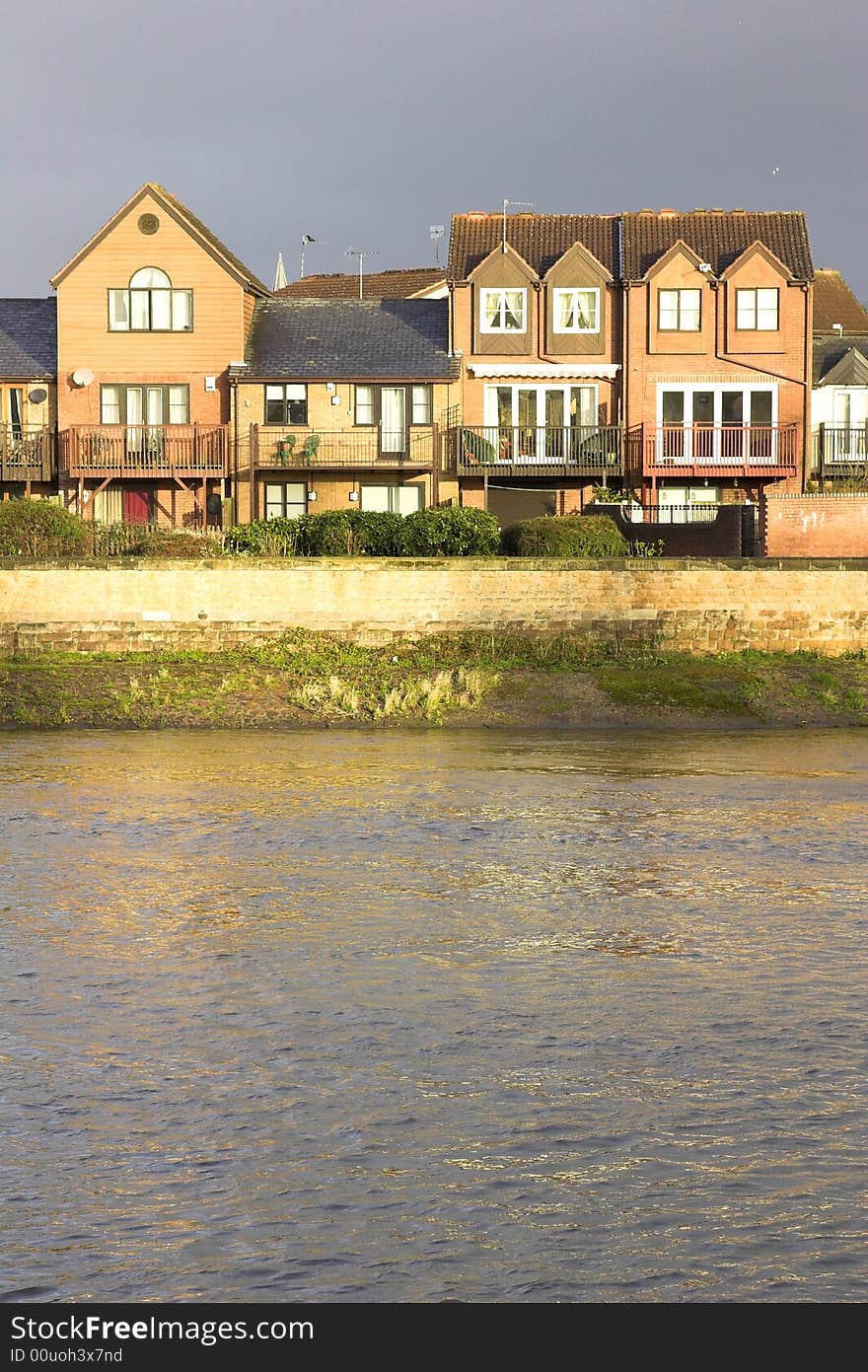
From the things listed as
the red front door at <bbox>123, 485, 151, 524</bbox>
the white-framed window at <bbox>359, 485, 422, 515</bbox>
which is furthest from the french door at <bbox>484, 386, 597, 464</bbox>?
the red front door at <bbox>123, 485, 151, 524</bbox>

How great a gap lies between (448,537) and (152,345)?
19.8 meters

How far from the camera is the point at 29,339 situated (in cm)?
5375

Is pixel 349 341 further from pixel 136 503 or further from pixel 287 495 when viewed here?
pixel 136 503

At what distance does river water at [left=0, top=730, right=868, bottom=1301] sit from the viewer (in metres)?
7.28

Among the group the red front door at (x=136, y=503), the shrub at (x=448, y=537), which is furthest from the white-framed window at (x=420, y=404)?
the shrub at (x=448, y=537)

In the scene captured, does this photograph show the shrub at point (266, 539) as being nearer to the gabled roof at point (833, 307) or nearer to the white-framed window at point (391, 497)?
the white-framed window at point (391, 497)

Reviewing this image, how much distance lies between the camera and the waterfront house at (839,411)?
53.8m

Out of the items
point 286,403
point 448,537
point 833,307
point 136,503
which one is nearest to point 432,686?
point 448,537

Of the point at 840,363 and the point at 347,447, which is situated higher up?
the point at 840,363

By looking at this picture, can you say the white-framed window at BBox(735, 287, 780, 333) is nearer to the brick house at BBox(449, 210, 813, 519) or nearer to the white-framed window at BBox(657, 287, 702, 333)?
the brick house at BBox(449, 210, 813, 519)

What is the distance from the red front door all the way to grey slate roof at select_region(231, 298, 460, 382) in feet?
14.6

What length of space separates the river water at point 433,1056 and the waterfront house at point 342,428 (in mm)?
32007

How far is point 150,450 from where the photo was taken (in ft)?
166
